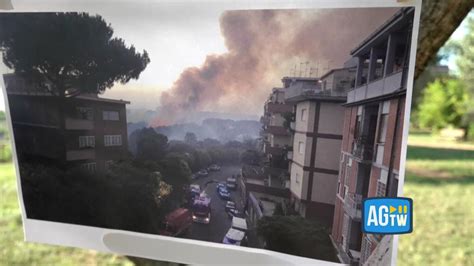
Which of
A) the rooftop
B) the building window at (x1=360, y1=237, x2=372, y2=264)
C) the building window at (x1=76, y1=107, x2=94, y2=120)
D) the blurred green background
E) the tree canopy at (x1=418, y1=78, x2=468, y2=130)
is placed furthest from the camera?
the tree canopy at (x1=418, y1=78, x2=468, y2=130)

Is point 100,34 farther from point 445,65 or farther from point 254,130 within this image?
point 445,65

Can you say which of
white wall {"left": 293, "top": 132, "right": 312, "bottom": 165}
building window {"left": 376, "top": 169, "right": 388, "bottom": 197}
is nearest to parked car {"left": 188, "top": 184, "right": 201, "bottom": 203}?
white wall {"left": 293, "top": 132, "right": 312, "bottom": 165}

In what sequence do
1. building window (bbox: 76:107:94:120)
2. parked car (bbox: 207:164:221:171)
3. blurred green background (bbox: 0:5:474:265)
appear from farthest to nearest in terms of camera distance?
blurred green background (bbox: 0:5:474:265)
building window (bbox: 76:107:94:120)
parked car (bbox: 207:164:221:171)

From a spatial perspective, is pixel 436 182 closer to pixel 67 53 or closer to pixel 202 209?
pixel 202 209

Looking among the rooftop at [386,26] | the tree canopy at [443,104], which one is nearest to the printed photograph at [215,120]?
the rooftop at [386,26]

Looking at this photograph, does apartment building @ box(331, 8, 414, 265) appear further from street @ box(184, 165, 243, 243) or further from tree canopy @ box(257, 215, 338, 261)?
street @ box(184, 165, 243, 243)

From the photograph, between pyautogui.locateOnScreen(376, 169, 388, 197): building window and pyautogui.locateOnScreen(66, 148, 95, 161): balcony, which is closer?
pyautogui.locateOnScreen(376, 169, 388, 197): building window

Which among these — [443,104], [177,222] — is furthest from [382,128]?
[443,104]
